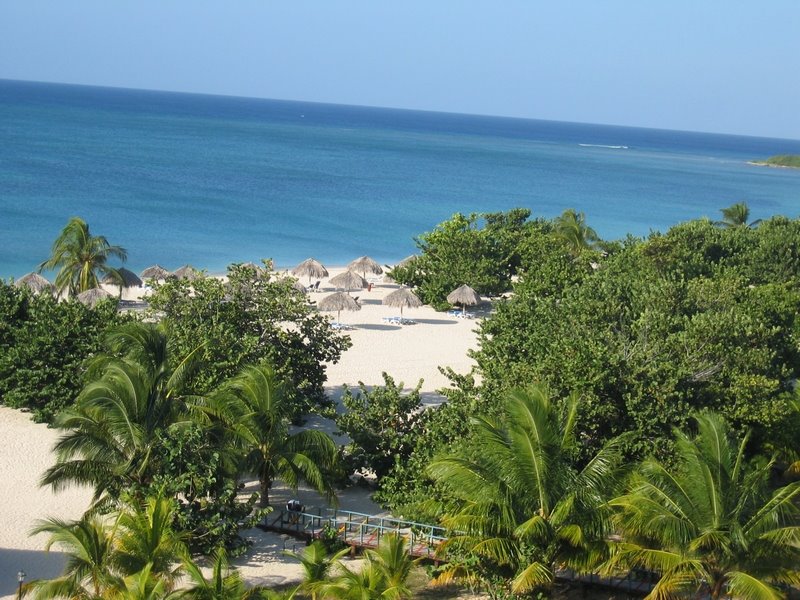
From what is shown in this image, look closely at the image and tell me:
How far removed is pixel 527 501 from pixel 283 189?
186ft

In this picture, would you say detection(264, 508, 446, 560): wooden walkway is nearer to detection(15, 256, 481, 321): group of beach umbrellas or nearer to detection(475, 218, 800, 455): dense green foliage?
detection(475, 218, 800, 455): dense green foliage

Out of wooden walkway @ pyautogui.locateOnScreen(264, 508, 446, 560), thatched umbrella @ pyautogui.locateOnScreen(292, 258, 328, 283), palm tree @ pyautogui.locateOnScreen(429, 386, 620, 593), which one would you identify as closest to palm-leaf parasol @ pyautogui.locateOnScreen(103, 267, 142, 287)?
thatched umbrella @ pyautogui.locateOnScreen(292, 258, 328, 283)

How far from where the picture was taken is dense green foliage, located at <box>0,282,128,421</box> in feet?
58.5

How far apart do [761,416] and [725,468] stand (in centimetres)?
405

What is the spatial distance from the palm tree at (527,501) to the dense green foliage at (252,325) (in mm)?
5942

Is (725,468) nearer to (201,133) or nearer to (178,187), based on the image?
(178,187)

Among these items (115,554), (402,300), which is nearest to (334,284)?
(402,300)

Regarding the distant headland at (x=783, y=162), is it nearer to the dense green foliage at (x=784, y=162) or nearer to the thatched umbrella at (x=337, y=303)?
the dense green foliage at (x=784, y=162)

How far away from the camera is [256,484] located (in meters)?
15.9

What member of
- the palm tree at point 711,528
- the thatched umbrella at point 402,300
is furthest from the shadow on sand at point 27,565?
the thatched umbrella at point 402,300

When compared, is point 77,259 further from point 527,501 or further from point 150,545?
point 527,501

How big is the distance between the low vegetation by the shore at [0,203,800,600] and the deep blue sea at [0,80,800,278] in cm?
2357

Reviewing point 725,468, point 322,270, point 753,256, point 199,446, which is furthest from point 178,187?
point 725,468

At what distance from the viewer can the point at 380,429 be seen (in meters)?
15.2
